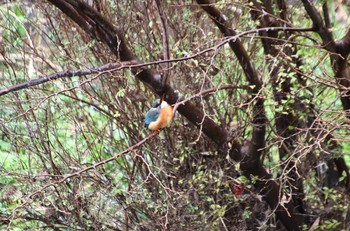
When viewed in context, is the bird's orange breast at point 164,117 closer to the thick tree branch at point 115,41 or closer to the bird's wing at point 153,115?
the bird's wing at point 153,115

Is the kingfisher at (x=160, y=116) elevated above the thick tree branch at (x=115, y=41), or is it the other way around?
the thick tree branch at (x=115, y=41)

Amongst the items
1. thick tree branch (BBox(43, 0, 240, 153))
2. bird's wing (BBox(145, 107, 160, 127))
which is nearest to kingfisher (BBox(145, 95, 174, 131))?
bird's wing (BBox(145, 107, 160, 127))

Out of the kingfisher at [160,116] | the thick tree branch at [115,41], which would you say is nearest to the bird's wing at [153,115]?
the kingfisher at [160,116]

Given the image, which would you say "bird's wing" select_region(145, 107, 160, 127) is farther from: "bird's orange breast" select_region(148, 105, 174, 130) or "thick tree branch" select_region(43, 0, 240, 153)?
"thick tree branch" select_region(43, 0, 240, 153)

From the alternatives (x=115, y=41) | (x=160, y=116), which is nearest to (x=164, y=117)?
(x=160, y=116)

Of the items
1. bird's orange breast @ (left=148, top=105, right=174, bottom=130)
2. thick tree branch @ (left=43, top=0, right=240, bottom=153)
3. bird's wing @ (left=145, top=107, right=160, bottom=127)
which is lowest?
bird's orange breast @ (left=148, top=105, right=174, bottom=130)

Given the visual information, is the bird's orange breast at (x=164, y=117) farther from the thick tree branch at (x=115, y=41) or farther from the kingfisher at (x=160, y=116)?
the thick tree branch at (x=115, y=41)

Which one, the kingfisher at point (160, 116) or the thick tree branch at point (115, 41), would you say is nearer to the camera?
the kingfisher at point (160, 116)

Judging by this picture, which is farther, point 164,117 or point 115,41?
point 115,41

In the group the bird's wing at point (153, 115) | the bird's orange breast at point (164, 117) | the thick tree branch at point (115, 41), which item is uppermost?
the thick tree branch at point (115, 41)

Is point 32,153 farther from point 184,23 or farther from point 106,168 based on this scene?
point 184,23

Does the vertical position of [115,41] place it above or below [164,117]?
above

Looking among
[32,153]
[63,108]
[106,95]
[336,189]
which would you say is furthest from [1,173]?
[336,189]

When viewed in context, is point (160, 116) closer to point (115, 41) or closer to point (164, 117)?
point (164, 117)
